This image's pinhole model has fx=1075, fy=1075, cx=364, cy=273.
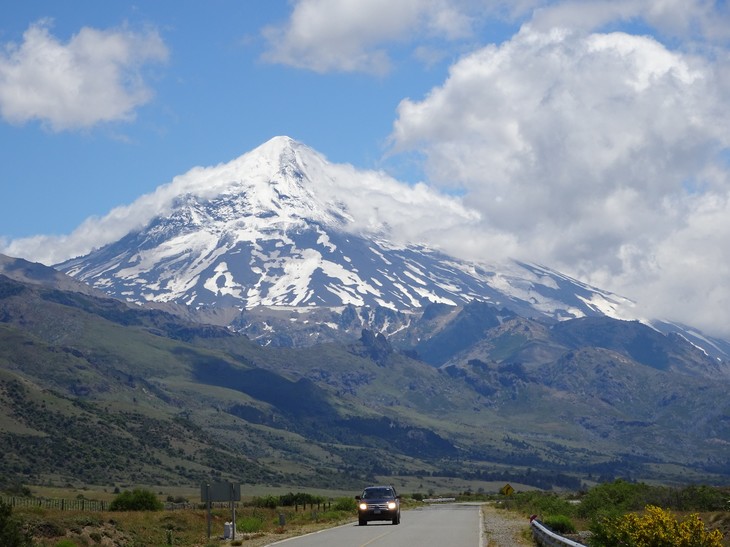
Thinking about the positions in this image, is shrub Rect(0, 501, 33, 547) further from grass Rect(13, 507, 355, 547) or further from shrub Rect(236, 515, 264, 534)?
shrub Rect(236, 515, 264, 534)

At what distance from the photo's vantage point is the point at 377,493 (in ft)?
186

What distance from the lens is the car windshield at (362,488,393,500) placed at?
56178mm

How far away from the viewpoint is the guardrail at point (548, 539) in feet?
98.0

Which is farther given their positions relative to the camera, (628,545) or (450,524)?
(450,524)

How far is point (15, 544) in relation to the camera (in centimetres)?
2970

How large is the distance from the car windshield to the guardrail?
15.0 metres

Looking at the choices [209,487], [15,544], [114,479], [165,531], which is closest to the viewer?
[15,544]

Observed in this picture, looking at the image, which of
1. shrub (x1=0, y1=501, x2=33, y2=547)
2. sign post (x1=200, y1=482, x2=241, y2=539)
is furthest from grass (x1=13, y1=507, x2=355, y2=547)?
shrub (x1=0, y1=501, x2=33, y2=547)

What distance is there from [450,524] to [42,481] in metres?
128

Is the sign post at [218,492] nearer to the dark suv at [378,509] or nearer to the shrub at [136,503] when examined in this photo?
the dark suv at [378,509]

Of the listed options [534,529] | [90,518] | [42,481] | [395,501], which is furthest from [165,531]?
[42,481]

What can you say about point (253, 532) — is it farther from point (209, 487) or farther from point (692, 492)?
point (692, 492)

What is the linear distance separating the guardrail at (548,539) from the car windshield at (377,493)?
49.4 ft

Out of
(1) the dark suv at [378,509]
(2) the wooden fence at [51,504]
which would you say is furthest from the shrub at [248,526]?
(2) the wooden fence at [51,504]
